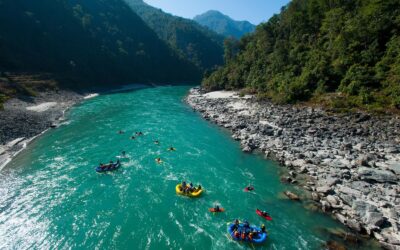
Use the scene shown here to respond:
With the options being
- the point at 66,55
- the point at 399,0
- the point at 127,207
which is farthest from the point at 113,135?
the point at 66,55

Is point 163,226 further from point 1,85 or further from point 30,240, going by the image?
point 1,85

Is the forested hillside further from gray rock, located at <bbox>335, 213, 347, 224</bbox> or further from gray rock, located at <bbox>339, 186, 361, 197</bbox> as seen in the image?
gray rock, located at <bbox>335, 213, 347, 224</bbox>

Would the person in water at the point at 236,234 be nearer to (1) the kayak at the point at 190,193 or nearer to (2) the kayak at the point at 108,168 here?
(1) the kayak at the point at 190,193

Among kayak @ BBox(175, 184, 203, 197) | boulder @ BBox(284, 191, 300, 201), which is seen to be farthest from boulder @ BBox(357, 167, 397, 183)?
kayak @ BBox(175, 184, 203, 197)

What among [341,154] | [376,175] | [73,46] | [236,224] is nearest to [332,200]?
[376,175]

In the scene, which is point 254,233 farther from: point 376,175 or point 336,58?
point 336,58

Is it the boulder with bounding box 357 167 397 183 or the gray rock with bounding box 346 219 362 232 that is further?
the boulder with bounding box 357 167 397 183
